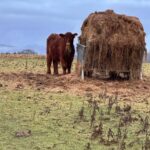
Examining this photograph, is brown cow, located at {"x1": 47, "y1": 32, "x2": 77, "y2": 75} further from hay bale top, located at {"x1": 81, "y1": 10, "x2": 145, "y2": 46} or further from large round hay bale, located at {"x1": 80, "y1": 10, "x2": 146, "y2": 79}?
large round hay bale, located at {"x1": 80, "y1": 10, "x2": 146, "y2": 79}

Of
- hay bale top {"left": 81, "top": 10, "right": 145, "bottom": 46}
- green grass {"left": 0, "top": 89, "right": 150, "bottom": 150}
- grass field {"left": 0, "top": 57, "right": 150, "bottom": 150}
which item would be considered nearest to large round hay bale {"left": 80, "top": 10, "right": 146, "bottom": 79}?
hay bale top {"left": 81, "top": 10, "right": 145, "bottom": 46}

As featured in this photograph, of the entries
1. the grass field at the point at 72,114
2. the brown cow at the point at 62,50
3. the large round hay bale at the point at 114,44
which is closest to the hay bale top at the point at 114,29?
the large round hay bale at the point at 114,44

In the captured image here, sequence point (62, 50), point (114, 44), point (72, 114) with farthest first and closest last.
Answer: point (62, 50) → point (114, 44) → point (72, 114)

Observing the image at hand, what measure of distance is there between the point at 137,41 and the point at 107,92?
12.5 feet

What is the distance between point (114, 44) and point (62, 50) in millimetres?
2890

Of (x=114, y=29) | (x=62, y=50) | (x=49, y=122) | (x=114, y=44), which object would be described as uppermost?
(x=114, y=29)

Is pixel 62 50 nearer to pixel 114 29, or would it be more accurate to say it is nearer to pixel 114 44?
pixel 114 29

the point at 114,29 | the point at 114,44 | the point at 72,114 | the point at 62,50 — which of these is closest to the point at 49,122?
the point at 72,114

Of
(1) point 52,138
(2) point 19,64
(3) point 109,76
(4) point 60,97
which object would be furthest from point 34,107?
(2) point 19,64

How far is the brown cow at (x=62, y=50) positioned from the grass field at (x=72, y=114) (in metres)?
1.60

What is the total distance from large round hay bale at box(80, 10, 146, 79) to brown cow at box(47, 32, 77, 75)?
1.31 meters

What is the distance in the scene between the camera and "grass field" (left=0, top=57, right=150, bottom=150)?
10.8 metres

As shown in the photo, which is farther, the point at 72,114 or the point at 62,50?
the point at 62,50

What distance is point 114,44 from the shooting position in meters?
20.8
